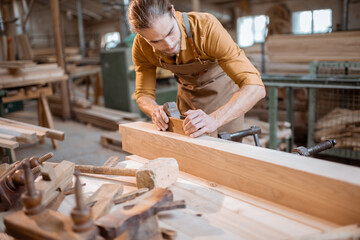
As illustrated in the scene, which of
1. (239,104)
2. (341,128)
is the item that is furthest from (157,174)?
(341,128)

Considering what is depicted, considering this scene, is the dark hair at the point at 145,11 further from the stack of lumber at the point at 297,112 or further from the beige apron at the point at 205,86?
the stack of lumber at the point at 297,112

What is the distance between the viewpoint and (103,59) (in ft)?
18.6

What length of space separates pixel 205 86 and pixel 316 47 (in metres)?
2.28

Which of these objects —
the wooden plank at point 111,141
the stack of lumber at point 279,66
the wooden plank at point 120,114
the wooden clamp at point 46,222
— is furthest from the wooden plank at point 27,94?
the wooden clamp at point 46,222

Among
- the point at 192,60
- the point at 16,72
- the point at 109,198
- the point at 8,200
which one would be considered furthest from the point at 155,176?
Result: the point at 16,72

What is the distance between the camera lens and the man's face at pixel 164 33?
1651 mm

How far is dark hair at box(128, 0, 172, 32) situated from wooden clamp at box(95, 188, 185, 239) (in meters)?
0.94

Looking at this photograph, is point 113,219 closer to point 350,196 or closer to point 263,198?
point 263,198

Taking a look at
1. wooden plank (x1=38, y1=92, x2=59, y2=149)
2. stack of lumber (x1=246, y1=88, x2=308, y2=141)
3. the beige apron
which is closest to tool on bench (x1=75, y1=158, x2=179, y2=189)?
the beige apron

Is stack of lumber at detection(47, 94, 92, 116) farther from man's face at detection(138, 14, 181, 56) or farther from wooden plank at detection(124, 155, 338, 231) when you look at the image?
wooden plank at detection(124, 155, 338, 231)

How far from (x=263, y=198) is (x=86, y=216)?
2.23 ft

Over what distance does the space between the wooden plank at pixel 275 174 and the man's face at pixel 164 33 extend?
50 cm

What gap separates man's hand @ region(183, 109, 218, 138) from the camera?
156 centimetres

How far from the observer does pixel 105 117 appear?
17.6 ft
